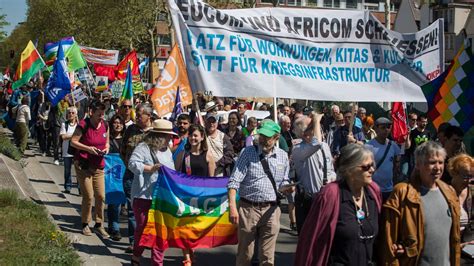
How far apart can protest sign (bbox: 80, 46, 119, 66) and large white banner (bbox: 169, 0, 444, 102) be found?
901 inches

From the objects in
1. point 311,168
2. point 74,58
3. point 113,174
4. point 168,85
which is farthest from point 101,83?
point 311,168

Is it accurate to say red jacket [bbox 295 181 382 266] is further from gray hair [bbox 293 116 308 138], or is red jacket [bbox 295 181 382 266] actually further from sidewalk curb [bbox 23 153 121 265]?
A: sidewalk curb [bbox 23 153 121 265]

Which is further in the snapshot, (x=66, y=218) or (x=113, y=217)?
(x=66, y=218)

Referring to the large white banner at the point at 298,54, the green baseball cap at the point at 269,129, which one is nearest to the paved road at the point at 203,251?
the large white banner at the point at 298,54

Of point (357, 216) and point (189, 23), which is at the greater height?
point (189, 23)

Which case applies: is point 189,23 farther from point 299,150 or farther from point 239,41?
point 299,150

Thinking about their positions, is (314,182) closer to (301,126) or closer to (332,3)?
(301,126)

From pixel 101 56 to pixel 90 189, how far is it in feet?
70.5

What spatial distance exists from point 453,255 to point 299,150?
3378mm

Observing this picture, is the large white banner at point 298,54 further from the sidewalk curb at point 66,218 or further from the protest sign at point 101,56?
the protest sign at point 101,56

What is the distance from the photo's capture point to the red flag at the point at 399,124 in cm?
1481

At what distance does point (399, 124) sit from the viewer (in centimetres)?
1499

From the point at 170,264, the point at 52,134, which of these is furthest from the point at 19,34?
the point at 170,264

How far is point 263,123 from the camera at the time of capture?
791cm
